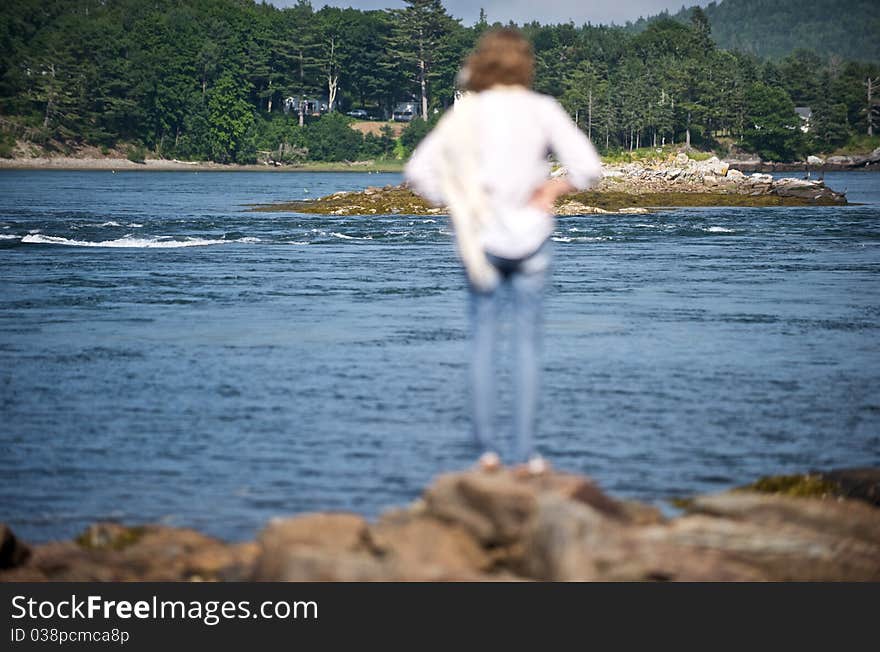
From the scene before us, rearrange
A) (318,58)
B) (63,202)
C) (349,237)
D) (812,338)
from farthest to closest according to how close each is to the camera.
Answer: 1. (318,58)
2. (63,202)
3. (349,237)
4. (812,338)

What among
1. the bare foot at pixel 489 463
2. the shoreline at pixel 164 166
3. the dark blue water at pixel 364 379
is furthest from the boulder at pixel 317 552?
the shoreline at pixel 164 166

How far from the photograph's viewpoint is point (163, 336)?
22.1 m

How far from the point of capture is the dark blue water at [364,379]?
12180 mm

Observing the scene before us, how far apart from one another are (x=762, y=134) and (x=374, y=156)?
5035 cm

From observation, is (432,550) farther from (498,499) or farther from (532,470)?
(532,470)

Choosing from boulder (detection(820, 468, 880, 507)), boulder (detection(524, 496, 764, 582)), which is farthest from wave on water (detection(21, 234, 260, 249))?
boulder (detection(524, 496, 764, 582))

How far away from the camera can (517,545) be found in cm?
775

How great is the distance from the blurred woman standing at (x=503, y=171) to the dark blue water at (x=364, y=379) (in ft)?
11.0

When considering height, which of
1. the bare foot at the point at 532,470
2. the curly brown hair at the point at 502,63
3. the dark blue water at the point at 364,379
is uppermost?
the curly brown hair at the point at 502,63

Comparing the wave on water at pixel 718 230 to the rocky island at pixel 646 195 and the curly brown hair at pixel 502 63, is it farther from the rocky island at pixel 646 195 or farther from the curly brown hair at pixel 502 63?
the curly brown hair at pixel 502 63

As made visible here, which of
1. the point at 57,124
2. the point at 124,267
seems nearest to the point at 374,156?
the point at 57,124

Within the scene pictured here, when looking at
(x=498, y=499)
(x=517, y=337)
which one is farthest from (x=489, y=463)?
(x=517, y=337)

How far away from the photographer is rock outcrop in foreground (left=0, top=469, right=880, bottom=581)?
23.7 ft
